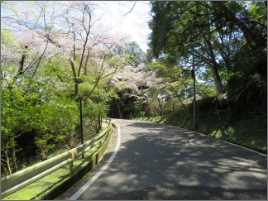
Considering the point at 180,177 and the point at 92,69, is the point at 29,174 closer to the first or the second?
the point at 180,177

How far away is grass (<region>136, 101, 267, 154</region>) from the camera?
410 inches

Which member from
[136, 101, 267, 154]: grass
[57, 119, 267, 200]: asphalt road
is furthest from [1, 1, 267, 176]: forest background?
[57, 119, 267, 200]: asphalt road

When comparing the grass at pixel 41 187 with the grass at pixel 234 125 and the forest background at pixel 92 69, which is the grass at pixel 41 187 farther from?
the grass at pixel 234 125

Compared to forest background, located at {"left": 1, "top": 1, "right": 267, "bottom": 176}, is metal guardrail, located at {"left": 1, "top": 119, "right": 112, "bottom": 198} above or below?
below

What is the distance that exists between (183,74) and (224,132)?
12626 millimetres

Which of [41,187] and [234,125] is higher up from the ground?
[234,125]

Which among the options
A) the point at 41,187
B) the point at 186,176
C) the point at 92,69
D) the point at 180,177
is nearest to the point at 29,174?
the point at 41,187

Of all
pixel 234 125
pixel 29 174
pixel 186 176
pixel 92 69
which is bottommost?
pixel 186 176

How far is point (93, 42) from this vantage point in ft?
39.4

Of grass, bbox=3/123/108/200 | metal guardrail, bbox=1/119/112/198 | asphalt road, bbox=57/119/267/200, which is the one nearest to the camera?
metal guardrail, bbox=1/119/112/198

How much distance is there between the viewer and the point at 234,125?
13.5m

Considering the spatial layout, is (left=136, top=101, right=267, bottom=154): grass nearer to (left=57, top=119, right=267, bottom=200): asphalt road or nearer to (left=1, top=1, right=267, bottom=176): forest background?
(left=1, top=1, right=267, bottom=176): forest background

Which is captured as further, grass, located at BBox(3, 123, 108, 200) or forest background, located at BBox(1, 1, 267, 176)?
forest background, located at BBox(1, 1, 267, 176)

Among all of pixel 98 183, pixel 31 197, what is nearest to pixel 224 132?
pixel 98 183
